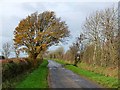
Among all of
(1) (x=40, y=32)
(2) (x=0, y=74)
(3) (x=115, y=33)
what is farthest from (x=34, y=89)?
(1) (x=40, y=32)

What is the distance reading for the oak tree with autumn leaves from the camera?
2188 inches

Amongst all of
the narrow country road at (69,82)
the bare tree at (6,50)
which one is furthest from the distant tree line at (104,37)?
the bare tree at (6,50)

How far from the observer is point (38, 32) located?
55438mm

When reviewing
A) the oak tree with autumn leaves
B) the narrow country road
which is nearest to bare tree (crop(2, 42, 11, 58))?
the oak tree with autumn leaves

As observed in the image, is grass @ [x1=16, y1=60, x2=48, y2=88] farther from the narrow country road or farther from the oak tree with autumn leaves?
the oak tree with autumn leaves

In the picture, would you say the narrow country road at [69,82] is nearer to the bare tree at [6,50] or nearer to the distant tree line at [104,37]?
the distant tree line at [104,37]

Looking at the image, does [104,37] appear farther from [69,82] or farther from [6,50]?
[6,50]

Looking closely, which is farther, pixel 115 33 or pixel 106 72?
pixel 115 33

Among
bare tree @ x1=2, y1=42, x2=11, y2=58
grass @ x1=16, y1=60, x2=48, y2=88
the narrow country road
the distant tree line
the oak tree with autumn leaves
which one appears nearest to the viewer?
grass @ x1=16, y1=60, x2=48, y2=88

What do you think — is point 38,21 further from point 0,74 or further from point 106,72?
point 0,74

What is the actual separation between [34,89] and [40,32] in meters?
38.4

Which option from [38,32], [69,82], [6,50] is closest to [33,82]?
[69,82]

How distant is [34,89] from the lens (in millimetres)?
17578

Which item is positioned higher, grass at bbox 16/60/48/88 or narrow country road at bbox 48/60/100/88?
grass at bbox 16/60/48/88
